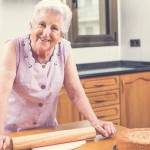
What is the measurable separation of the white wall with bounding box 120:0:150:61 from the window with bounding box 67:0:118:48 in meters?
0.12

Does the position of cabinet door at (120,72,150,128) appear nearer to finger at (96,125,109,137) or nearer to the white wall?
the white wall

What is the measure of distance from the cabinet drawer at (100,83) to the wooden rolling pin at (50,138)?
5.41 ft

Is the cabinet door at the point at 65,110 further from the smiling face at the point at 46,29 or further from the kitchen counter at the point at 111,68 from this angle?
the smiling face at the point at 46,29

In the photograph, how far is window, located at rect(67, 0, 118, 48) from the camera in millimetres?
3613

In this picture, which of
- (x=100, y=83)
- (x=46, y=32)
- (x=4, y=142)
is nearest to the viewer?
(x=4, y=142)

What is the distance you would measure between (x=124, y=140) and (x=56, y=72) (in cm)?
58

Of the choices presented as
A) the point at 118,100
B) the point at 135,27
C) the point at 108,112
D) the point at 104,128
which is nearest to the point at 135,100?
the point at 118,100

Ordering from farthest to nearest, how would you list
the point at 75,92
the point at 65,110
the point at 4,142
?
1. the point at 65,110
2. the point at 75,92
3. the point at 4,142

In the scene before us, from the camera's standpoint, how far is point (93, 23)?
3770mm

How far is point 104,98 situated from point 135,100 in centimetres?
39

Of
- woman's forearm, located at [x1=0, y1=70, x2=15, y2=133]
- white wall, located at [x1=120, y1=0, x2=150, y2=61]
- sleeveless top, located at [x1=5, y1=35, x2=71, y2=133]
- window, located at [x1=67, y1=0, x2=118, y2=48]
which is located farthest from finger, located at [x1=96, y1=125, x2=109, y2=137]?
white wall, located at [x1=120, y1=0, x2=150, y2=61]

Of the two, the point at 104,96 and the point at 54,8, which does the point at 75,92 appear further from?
the point at 104,96

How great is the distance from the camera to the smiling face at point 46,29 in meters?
1.49

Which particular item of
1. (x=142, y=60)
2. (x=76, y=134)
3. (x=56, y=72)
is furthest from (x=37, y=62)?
(x=142, y=60)
